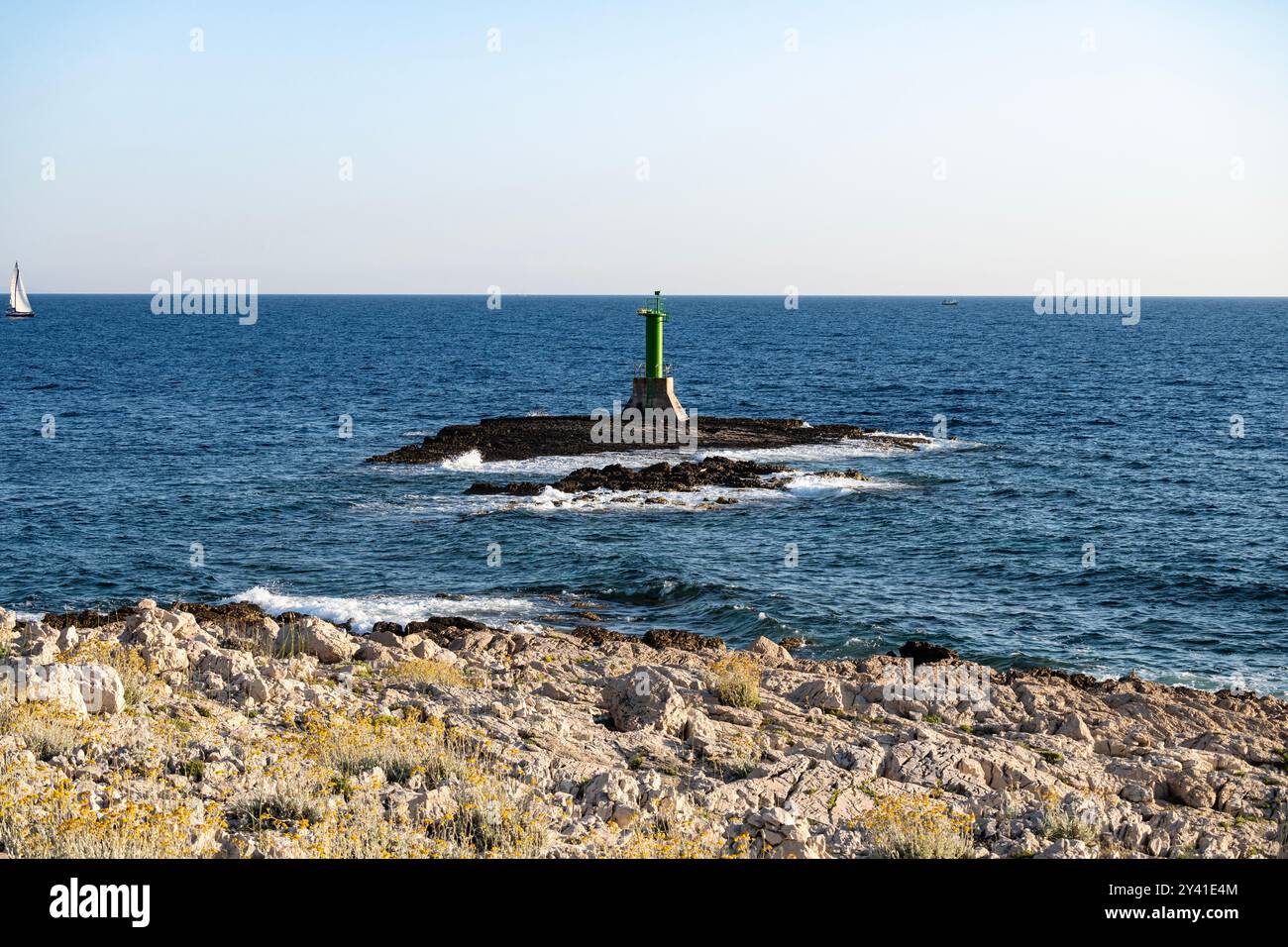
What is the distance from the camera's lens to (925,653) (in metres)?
22.2

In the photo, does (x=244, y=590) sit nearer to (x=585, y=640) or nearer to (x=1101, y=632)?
(x=585, y=640)

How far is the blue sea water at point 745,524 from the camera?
25.9 m

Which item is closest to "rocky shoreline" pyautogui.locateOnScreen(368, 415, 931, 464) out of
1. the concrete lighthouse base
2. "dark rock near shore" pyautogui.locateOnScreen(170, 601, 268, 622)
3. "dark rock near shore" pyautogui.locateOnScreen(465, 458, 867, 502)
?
the concrete lighthouse base

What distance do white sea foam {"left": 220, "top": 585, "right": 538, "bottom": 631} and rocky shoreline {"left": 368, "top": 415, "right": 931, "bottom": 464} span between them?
18967mm

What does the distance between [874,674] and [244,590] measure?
15.8m

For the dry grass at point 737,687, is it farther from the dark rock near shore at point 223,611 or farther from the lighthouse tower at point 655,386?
the lighthouse tower at point 655,386

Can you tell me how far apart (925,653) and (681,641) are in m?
4.74

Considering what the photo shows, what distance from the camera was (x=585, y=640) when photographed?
2261cm

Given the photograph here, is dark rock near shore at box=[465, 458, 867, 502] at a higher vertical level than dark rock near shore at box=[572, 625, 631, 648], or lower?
higher

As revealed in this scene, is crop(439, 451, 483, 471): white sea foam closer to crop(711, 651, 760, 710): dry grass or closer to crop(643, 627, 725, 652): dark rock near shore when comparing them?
crop(643, 627, 725, 652): dark rock near shore

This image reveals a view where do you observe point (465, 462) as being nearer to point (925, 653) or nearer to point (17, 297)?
point (925, 653)

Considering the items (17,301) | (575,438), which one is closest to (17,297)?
(17,301)

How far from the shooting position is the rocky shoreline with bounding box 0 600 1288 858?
364 inches
